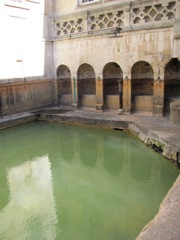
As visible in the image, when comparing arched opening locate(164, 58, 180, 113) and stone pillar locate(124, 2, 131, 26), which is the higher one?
stone pillar locate(124, 2, 131, 26)

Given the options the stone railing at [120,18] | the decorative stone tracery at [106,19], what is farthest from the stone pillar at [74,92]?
the decorative stone tracery at [106,19]

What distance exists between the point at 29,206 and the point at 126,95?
6.10 metres

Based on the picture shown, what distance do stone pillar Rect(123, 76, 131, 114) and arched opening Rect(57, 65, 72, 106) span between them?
3.10 m

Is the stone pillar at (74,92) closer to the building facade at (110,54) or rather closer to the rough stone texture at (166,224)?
the building facade at (110,54)

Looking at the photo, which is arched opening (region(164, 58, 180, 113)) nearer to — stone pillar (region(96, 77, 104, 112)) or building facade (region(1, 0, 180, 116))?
building facade (region(1, 0, 180, 116))

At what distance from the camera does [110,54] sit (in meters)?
9.55

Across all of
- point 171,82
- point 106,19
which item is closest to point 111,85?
point 171,82

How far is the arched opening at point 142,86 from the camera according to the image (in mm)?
9453

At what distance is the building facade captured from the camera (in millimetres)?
8438

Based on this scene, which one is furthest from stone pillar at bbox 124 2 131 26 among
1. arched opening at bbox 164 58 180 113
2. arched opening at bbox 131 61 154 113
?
arched opening at bbox 164 58 180 113

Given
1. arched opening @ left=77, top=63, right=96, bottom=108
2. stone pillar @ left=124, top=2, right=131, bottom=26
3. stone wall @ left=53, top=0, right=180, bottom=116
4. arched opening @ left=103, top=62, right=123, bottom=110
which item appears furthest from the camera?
arched opening @ left=77, top=63, right=96, bottom=108

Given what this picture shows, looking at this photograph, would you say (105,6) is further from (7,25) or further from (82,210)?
(82,210)

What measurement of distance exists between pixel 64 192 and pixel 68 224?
105 centimetres

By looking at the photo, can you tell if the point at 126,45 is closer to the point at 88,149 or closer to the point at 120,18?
the point at 120,18
